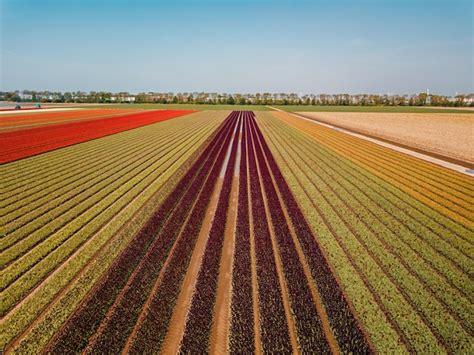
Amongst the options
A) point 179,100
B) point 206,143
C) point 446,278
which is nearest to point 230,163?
point 206,143

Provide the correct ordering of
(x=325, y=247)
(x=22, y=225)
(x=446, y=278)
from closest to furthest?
1. (x=446, y=278)
2. (x=325, y=247)
3. (x=22, y=225)

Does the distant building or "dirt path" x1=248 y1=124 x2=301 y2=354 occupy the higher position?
the distant building

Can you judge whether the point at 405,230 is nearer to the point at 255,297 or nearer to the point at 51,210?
the point at 255,297

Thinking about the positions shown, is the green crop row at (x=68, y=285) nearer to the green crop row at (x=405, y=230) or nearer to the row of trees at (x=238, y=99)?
the green crop row at (x=405, y=230)

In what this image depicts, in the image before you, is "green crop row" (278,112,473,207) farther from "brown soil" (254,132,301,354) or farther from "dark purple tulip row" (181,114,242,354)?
"dark purple tulip row" (181,114,242,354)

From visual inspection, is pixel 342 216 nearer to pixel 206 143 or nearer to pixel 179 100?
pixel 206 143

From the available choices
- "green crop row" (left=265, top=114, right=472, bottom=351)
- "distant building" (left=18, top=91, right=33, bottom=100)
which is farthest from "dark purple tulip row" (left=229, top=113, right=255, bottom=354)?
"distant building" (left=18, top=91, right=33, bottom=100)
